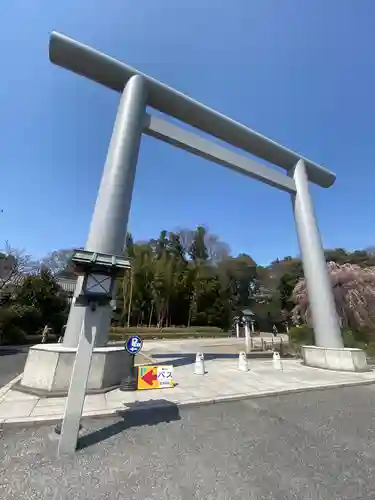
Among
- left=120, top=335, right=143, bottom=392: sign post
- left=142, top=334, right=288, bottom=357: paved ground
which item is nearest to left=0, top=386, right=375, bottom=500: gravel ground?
left=120, top=335, right=143, bottom=392: sign post

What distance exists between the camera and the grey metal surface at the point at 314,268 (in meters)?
9.75

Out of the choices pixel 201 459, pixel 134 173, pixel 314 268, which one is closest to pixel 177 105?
pixel 134 173

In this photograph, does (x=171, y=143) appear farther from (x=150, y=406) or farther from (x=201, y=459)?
(x=201, y=459)

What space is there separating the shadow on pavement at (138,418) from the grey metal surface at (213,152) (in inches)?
313

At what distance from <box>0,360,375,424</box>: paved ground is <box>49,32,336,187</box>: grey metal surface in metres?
8.68

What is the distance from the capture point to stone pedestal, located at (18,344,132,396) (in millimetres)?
5625

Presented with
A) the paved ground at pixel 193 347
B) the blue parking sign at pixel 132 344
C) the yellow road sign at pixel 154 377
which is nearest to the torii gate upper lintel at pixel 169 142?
the blue parking sign at pixel 132 344

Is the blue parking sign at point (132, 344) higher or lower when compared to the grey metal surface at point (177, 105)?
lower

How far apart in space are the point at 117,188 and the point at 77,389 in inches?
212

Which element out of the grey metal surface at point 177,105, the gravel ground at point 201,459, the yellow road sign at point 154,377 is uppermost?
the grey metal surface at point 177,105

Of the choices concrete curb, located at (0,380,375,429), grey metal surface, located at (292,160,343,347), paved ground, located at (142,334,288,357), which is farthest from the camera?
paved ground, located at (142,334,288,357)

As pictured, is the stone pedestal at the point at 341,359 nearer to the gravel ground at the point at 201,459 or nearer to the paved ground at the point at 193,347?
Result: the gravel ground at the point at 201,459

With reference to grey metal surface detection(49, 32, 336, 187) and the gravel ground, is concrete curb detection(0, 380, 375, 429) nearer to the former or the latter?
the gravel ground

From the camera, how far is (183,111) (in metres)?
9.78
